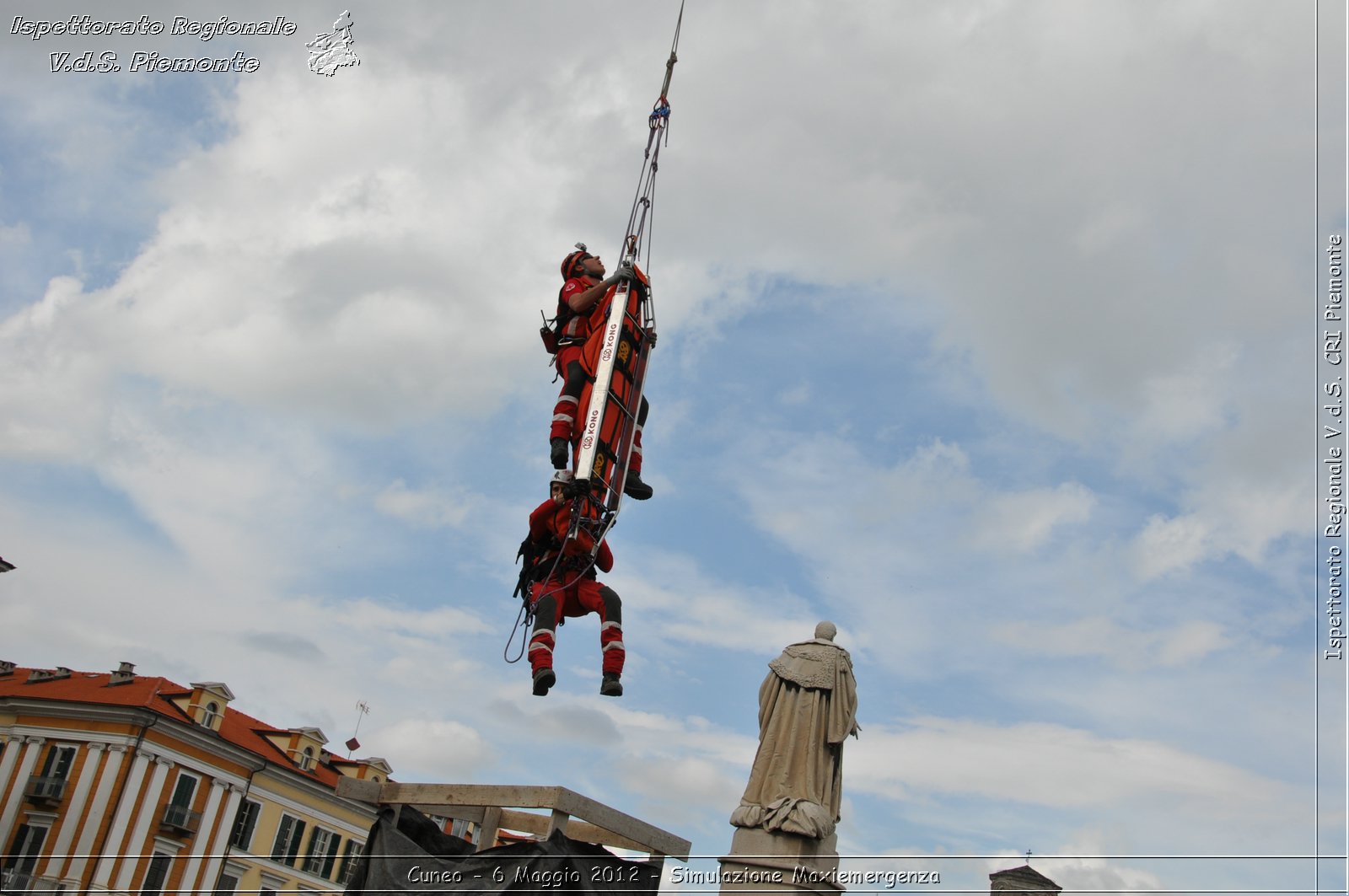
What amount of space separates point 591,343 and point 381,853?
510cm

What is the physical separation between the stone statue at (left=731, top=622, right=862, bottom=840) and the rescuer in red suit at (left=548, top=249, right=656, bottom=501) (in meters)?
2.26

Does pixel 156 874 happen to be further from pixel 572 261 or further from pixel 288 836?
pixel 572 261

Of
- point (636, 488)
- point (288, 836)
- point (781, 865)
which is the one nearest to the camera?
point (781, 865)

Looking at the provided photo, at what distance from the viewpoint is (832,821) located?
34.4ft

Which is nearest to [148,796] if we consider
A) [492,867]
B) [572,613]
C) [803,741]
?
[572,613]

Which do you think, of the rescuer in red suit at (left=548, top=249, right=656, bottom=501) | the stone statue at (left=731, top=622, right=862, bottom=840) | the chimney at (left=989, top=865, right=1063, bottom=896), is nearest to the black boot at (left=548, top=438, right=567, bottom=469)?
the rescuer in red suit at (left=548, top=249, right=656, bottom=501)

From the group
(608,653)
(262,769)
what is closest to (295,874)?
(262,769)

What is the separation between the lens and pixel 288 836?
165 ft

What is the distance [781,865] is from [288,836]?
45602mm

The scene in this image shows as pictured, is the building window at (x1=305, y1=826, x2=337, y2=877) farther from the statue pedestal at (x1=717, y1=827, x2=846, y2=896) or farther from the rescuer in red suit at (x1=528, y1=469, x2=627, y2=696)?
the statue pedestal at (x1=717, y1=827, x2=846, y2=896)

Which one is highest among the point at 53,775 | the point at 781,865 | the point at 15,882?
the point at 53,775

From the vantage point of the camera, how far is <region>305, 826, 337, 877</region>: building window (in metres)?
50.7

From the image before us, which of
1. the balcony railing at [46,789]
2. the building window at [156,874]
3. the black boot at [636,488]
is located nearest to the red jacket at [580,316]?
the black boot at [636,488]

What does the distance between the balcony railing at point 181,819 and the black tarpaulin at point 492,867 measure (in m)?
42.2
